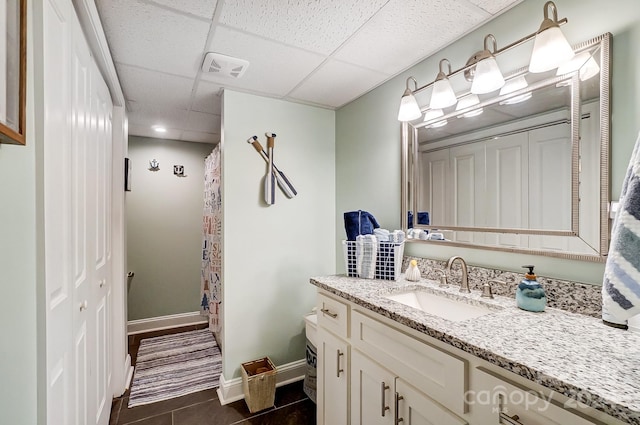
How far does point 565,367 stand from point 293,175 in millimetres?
2001

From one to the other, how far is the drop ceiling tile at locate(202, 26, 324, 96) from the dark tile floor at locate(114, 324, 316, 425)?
222 cm

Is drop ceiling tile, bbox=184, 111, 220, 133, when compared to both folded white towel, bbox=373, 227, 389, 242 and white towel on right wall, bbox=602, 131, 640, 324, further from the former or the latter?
white towel on right wall, bbox=602, 131, 640, 324

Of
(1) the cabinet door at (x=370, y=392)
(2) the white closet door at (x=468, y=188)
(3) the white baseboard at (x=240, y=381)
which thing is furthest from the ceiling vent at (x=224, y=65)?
(3) the white baseboard at (x=240, y=381)

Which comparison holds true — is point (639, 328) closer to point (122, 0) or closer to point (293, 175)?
point (293, 175)

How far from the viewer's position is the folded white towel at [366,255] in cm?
168

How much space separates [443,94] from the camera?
5.02 feet

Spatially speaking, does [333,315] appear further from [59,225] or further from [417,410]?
[59,225]

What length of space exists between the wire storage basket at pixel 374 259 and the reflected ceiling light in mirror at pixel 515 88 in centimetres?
86

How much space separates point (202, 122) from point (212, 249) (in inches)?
49.0

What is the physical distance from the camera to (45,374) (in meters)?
0.81

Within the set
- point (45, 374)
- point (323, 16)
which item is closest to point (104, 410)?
point (45, 374)

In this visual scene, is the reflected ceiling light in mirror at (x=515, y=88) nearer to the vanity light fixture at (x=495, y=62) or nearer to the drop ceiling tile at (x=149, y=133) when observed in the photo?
the vanity light fixture at (x=495, y=62)

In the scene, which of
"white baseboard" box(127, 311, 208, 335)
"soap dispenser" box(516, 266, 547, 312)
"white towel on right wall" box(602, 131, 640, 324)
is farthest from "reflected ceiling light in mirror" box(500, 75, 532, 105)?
"white baseboard" box(127, 311, 208, 335)

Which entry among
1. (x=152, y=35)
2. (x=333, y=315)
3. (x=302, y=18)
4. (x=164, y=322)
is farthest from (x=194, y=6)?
(x=164, y=322)
